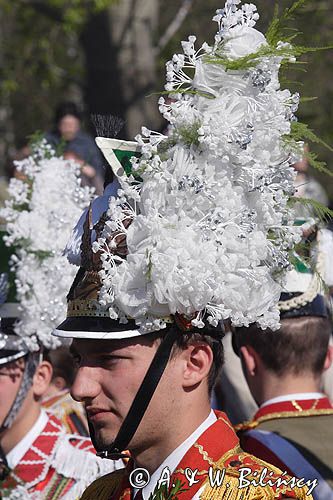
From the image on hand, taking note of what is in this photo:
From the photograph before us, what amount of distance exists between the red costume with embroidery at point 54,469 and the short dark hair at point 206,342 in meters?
1.38

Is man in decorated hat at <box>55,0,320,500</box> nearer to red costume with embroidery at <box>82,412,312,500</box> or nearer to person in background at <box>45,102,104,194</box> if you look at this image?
red costume with embroidery at <box>82,412,312,500</box>

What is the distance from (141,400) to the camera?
117 inches

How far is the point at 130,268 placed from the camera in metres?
2.96

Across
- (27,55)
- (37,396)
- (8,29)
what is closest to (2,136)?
(27,55)

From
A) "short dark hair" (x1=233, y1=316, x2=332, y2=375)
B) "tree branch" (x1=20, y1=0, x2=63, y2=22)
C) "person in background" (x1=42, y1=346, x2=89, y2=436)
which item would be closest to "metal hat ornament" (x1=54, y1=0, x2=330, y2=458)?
"short dark hair" (x1=233, y1=316, x2=332, y2=375)

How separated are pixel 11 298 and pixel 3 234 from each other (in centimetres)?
26

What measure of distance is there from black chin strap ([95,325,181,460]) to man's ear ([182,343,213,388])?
0.23 ft

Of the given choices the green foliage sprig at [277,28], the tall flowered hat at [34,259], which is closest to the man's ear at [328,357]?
the tall flowered hat at [34,259]

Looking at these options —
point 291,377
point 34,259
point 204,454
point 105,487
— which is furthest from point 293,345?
point 204,454

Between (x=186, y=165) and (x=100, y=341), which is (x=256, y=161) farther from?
(x=100, y=341)

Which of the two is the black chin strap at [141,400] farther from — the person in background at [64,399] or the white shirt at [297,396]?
the person in background at [64,399]

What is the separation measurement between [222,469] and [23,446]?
1.83 meters

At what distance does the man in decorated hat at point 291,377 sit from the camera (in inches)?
159

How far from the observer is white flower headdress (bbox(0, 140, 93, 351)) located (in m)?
4.23
